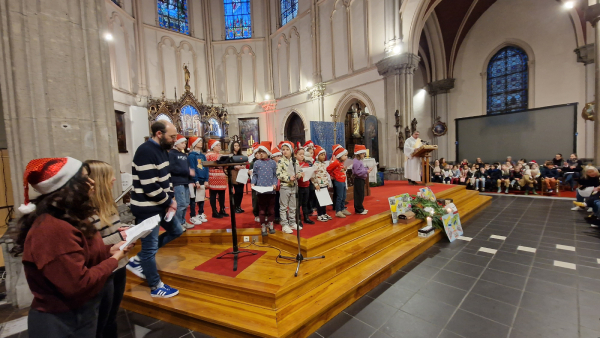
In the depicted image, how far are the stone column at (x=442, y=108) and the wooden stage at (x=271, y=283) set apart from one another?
10681 millimetres

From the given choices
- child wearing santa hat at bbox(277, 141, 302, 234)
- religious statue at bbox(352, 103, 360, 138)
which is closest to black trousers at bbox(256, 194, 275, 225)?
child wearing santa hat at bbox(277, 141, 302, 234)

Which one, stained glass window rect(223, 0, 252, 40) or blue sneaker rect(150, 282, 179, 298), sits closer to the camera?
blue sneaker rect(150, 282, 179, 298)

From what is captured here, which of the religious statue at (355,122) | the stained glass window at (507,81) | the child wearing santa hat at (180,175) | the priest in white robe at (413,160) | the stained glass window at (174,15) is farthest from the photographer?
the stained glass window at (174,15)

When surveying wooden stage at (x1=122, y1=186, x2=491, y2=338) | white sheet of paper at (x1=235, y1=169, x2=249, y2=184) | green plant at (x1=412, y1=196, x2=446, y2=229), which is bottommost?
wooden stage at (x1=122, y1=186, x2=491, y2=338)

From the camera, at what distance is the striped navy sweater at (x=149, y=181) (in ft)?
7.73

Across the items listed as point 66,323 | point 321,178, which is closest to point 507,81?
point 321,178

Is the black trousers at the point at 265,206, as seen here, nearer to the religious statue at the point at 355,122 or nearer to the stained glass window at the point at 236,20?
the religious statue at the point at 355,122

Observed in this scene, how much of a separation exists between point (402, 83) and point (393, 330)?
28.2ft

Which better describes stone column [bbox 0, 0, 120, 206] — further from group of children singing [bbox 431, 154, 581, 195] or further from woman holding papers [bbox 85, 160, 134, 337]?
group of children singing [bbox 431, 154, 581, 195]

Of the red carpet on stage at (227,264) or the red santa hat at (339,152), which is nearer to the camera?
the red carpet on stage at (227,264)

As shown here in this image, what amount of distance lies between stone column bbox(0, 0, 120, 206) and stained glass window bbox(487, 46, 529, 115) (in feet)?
46.1

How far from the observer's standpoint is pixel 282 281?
2527 millimetres

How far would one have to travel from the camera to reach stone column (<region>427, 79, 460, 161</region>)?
12.7 m

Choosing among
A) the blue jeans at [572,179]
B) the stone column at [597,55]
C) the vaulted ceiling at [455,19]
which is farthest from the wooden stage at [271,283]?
the vaulted ceiling at [455,19]
